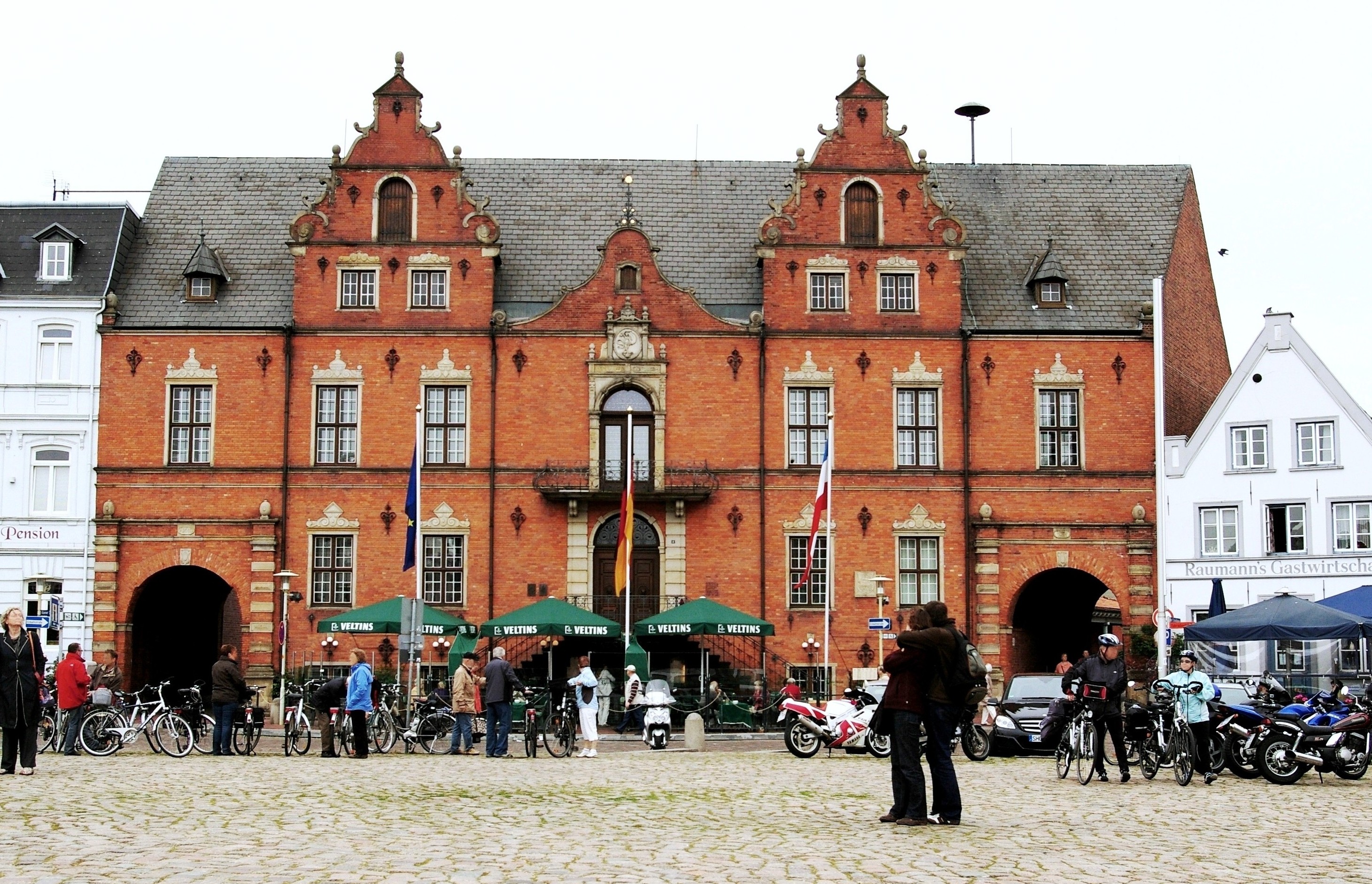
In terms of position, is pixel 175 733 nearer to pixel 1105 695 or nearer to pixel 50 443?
pixel 1105 695

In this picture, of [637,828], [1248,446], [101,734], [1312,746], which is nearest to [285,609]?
[101,734]

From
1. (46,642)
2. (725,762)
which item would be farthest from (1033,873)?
(46,642)

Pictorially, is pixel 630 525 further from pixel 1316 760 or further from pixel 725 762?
pixel 1316 760

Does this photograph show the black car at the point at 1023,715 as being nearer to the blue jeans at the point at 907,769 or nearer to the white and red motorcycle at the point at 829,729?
the white and red motorcycle at the point at 829,729

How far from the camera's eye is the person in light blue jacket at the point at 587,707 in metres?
29.8

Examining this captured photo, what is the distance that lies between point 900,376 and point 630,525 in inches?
347

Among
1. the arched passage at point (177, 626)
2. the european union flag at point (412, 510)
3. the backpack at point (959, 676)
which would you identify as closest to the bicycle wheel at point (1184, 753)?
the backpack at point (959, 676)

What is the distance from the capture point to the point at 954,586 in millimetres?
44406

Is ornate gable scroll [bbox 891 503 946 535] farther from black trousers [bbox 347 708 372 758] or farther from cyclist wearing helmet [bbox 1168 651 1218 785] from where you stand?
cyclist wearing helmet [bbox 1168 651 1218 785]

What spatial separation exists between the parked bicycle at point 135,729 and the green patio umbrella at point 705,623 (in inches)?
488

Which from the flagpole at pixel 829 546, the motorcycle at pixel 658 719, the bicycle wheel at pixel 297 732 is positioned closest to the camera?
the bicycle wheel at pixel 297 732

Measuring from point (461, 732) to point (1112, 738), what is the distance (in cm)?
1224

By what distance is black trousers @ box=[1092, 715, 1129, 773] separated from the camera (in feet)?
72.7

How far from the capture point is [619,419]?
146 feet
